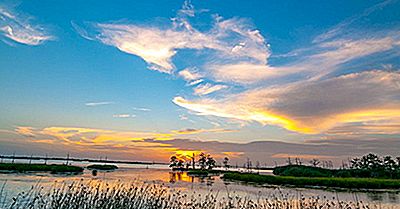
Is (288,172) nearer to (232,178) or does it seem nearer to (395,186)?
(232,178)

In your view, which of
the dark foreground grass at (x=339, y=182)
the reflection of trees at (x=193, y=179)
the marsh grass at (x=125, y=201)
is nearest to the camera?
the marsh grass at (x=125, y=201)

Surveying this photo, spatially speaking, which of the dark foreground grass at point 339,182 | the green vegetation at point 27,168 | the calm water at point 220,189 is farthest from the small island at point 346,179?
the green vegetation at point 27,168

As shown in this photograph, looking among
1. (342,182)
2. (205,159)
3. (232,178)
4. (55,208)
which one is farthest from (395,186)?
(205,159)

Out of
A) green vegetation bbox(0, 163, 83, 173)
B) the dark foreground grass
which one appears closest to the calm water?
the dark foreground grass

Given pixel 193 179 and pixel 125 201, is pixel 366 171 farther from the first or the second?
pixel 125 201

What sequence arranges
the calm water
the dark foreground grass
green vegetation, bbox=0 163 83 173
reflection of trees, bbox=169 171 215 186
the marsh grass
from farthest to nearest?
1. green vegetation, bbox=0 163 83 173
2. reflection of trees, bbox=169 171 215 186
3. the dark foreground grass
4. the calm water
5. the marsh grass

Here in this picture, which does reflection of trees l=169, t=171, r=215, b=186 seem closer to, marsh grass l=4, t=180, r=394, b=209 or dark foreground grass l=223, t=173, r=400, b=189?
dark foreground grass l=223, t=173, r=400, b=189

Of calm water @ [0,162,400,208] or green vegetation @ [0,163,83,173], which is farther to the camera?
green vegetation @ [0,163,83,173]

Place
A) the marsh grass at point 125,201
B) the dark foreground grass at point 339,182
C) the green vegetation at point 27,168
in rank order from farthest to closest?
the green vegetation at point 27,168 → the dark foreground grass at point 339,182 → the marsh grass at point 125,201

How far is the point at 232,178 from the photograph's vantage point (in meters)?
60.0

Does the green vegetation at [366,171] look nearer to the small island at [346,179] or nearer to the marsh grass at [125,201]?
the small island at [346,179]

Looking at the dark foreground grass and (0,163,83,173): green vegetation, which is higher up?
(0,163,83,173): green vegetation

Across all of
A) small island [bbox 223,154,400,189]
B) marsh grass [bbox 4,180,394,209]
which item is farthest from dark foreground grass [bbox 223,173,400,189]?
marsh grass [bbox 4,180,394,209]

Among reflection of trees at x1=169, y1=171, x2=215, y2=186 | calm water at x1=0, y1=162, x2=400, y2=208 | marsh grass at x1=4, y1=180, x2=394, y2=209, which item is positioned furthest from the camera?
reflection of trees at x1=169, y1=171, x2=215, y2=186
